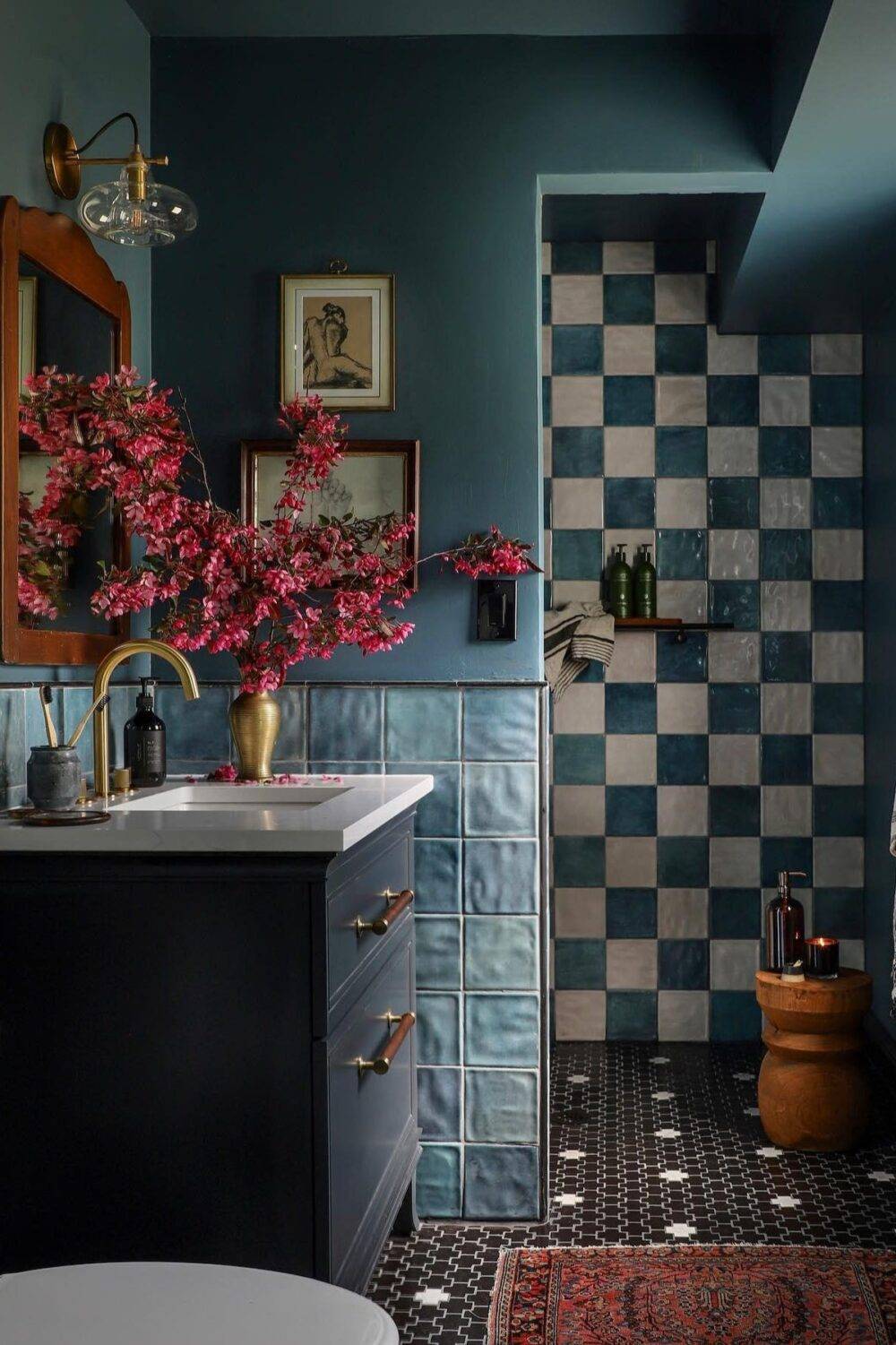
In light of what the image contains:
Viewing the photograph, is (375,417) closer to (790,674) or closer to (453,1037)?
(453,1037)

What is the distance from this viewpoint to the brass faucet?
2166 mm

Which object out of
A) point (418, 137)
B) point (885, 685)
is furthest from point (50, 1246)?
point (885, 685)

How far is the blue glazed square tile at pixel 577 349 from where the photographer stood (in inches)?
158

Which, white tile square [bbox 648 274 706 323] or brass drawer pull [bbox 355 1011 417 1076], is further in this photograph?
white tile square [bbox 648 274 706 323]

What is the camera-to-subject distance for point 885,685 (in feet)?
12.2

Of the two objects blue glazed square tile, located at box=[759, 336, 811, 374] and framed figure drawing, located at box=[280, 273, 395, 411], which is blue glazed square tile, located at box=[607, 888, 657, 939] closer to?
blue glazed square tile, located at box=[759, 336, 811, 374]

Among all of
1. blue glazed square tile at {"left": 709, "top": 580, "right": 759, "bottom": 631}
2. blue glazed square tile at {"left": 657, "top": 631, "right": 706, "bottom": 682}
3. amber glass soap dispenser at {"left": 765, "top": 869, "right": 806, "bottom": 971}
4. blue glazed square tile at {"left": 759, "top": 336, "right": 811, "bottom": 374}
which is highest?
blue glazed square tile at {"left": 759, "top": 336, "right": 811, "bottom": 374}

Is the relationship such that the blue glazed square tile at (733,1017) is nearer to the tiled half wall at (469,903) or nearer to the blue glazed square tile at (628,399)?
the tiled half wall at (469,903)

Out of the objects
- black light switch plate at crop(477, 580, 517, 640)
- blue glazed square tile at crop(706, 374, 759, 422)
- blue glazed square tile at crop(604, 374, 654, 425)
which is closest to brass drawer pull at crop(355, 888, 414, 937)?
black light switch plate at crop(477, 580, 517, 640)

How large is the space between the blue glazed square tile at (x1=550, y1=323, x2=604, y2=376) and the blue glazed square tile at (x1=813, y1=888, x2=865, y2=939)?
1.83m

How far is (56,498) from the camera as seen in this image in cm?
231

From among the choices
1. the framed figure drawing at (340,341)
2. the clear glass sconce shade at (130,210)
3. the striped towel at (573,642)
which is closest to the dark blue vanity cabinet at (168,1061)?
the clear glass sconce shade at (130,210)

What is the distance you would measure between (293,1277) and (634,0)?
2602 mm

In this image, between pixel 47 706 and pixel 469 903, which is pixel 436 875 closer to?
pixel 469 903
